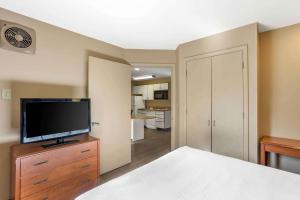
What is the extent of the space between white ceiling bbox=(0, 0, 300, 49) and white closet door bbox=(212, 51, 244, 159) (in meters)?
0.53

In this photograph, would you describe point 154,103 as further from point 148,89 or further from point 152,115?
point 152,115

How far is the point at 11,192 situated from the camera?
1.89m

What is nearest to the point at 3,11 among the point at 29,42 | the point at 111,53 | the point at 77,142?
the point at 29,42

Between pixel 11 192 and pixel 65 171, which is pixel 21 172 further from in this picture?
pixel 11 192

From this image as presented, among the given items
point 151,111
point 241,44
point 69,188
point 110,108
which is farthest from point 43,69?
point 151,111

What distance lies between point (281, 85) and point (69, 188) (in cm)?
318

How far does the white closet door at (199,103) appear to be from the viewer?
272cm

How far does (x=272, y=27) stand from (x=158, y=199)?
278cm

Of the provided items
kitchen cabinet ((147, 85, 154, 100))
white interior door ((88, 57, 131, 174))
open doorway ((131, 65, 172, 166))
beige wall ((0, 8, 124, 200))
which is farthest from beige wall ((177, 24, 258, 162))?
kitchen cabinet ((147, 85, 154, 100))

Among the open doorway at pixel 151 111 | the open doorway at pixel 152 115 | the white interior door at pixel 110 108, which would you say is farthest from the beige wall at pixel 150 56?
the open doorway at pixel 151 111

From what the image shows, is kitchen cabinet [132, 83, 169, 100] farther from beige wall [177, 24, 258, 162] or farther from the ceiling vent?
the ceiling vent

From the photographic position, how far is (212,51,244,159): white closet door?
2.38 metres

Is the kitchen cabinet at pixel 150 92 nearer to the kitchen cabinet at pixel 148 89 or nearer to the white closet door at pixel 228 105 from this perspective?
the kitchen cabinet at pixel 148 89

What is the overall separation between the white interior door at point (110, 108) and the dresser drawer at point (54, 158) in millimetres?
570
